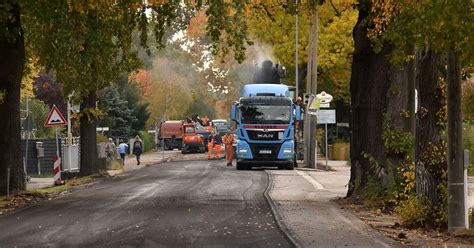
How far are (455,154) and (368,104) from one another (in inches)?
296

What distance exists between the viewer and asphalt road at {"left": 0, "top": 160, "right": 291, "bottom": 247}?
48.1 feet

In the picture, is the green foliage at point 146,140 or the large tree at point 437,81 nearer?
the large tree at point 437,81

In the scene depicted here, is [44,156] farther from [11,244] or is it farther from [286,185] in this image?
[11,244]

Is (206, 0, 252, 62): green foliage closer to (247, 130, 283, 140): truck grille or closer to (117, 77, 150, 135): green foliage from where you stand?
(247, 130, 283, 140): truck grille

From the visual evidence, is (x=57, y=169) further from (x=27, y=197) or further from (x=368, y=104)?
(x=368, y=104)

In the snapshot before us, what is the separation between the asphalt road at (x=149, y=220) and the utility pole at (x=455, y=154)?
2737mm

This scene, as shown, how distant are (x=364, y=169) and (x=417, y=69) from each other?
6255mm

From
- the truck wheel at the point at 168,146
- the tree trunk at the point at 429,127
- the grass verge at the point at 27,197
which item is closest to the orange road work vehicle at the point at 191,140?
the truck wheel at the point at 168,146

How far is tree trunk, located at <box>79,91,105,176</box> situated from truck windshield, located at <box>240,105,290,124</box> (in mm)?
7147

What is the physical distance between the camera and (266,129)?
1642 inches

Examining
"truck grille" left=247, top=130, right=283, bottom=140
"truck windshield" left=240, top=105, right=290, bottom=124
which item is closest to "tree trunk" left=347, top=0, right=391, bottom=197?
"truck windshield" left=240, top=105, right=290, bottom=124

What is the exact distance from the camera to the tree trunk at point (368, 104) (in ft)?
73.7

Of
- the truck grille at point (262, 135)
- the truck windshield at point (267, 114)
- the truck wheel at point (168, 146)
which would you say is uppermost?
the truck windshield at point (267, 114)

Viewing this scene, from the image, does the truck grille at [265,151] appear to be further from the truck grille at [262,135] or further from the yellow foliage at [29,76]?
the yellow foliage at [29,76]
